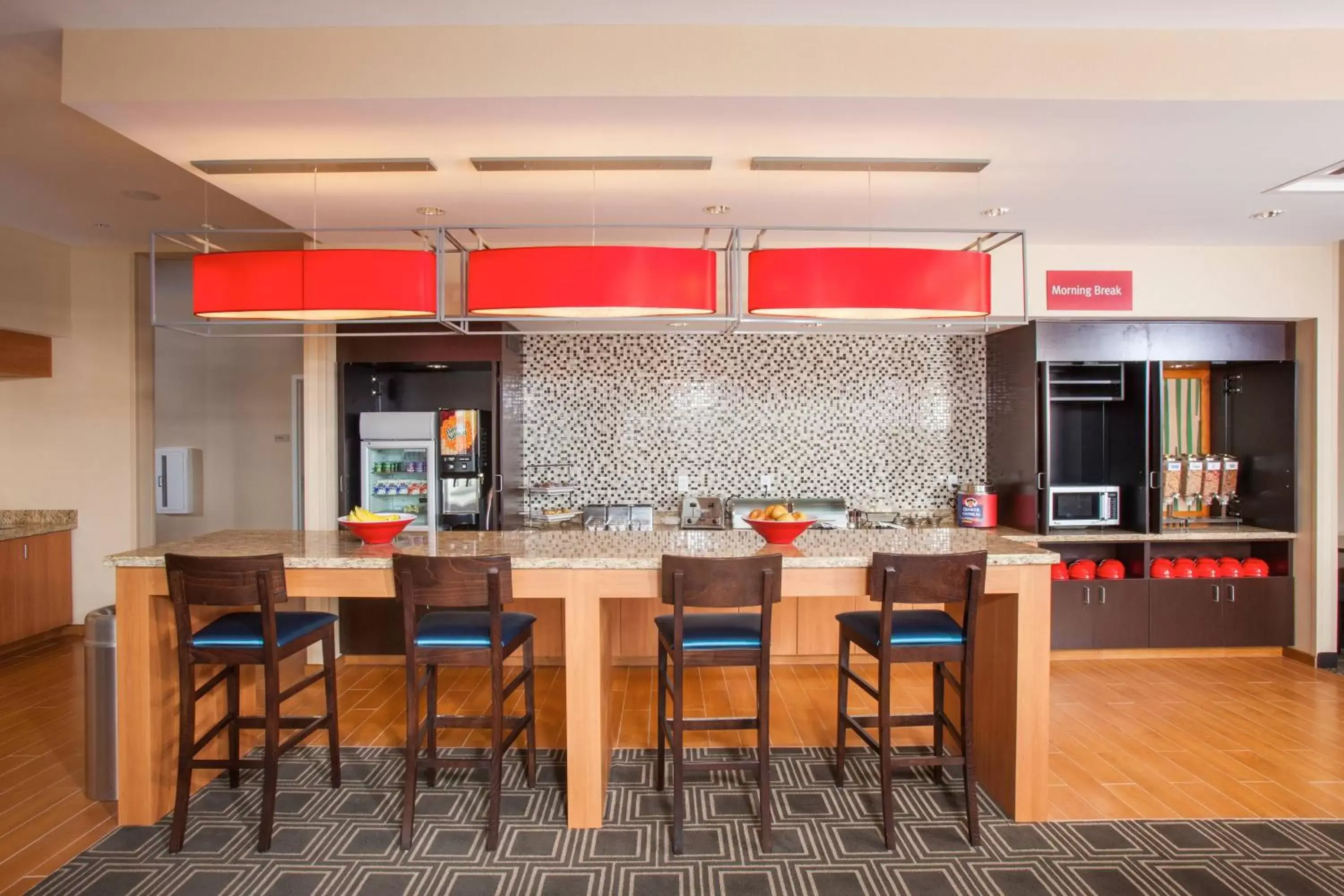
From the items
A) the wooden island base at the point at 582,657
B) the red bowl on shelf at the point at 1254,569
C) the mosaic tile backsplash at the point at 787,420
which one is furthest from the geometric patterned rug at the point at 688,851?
the mosaic tile backsplash at the point at 787,420

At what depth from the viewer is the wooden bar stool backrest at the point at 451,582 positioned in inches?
109

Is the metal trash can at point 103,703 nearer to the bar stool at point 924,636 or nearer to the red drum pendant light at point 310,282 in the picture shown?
the red drum pendant light at point 310,282

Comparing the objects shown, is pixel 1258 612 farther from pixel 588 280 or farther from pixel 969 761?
pixel 588 280

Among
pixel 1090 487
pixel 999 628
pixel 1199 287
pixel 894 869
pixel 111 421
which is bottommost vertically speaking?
pixel 894 869

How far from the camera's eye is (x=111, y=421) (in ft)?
19.4

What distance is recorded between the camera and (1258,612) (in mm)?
5309

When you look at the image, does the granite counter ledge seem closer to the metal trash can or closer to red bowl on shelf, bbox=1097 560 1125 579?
the metal trash can

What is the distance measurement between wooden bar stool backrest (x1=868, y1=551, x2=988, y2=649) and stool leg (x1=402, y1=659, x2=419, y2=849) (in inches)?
68.6

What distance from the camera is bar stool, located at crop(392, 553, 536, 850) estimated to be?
2.78m

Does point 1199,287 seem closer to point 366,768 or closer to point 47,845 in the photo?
point 366,768

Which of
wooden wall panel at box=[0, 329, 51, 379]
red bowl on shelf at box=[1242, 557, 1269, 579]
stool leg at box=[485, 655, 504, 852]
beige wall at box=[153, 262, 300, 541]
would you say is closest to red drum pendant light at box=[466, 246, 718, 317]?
stool leg at box=[485, 655, 504, 852]

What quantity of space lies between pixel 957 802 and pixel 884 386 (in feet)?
11.2

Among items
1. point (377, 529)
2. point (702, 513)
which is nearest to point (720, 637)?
point (377, 529)

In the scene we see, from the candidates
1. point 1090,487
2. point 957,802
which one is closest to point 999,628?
point 957,802
